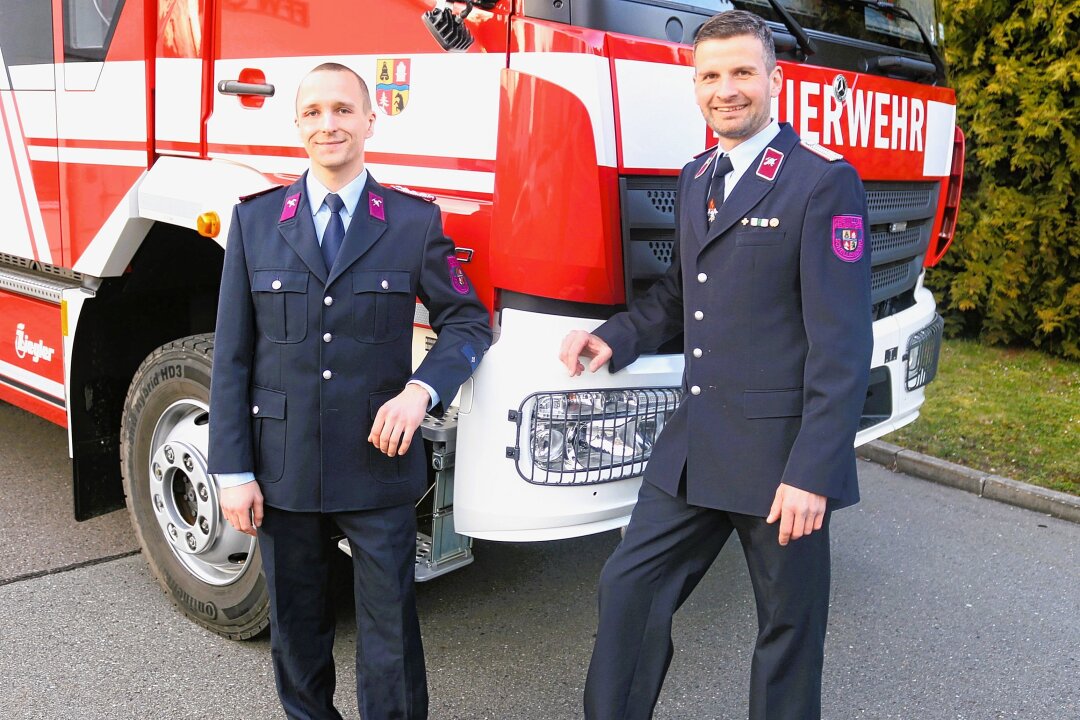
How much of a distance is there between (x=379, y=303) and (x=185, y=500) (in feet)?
4.89

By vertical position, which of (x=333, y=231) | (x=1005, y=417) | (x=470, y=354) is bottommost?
(x=1005, y=417)

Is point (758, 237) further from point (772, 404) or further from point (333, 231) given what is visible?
point (333, 231)

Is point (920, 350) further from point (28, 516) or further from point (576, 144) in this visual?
point (28, 516)

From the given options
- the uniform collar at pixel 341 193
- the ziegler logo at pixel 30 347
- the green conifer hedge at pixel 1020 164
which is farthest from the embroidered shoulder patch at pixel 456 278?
the green conifer hedge at pixel 1020 164

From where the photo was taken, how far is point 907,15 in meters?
3.34

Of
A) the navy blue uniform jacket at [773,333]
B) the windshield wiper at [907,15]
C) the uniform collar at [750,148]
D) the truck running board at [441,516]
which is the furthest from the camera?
the windshield wiper at [907,15]

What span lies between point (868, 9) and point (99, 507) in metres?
3.10

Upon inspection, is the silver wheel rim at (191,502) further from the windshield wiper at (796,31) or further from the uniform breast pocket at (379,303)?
the windshield wiper at (796,31)

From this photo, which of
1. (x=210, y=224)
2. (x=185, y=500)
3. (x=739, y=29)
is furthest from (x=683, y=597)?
(x=185, y=500)

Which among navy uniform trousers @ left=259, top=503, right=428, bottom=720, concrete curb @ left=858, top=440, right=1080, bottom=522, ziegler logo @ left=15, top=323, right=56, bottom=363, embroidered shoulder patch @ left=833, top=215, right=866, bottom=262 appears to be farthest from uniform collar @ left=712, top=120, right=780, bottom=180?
ziegler logo @ left=15, top=323, right=56, bottom=363

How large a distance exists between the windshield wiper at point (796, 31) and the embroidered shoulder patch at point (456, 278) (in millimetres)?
1208

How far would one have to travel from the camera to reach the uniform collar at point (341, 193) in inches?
87.9

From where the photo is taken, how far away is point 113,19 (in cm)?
321

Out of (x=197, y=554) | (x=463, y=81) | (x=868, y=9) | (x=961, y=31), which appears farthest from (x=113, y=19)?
(x=961, y=31)
